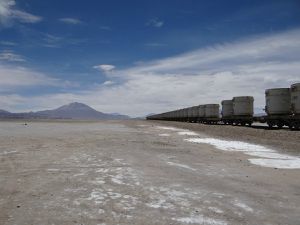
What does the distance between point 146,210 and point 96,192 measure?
184 cm

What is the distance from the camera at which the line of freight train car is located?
97.8 feet

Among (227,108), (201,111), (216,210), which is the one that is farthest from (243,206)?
(201,111)

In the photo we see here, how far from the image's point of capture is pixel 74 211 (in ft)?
21.6

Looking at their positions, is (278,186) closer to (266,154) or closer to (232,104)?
(266,154)

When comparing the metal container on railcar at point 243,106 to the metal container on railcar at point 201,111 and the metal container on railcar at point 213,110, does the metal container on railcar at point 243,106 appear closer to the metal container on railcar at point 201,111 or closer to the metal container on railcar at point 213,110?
the metal container on railcar at point 213,110

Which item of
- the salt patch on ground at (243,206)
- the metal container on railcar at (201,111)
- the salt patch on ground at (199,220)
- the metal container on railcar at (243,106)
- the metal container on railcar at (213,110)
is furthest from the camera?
the metal container on railcar at (201,111)

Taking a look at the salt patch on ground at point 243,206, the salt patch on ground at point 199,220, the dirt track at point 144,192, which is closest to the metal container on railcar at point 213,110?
the dirt track at point 144,192

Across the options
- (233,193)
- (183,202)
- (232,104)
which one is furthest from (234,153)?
(232,104)

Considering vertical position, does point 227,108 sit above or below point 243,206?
above

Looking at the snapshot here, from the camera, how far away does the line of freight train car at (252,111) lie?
29.8m

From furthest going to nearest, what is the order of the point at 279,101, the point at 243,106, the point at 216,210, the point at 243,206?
the point at 243,106 < the point at 279,101 < the point at 243,206 < the point at 216,210

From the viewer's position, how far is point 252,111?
45.1 m

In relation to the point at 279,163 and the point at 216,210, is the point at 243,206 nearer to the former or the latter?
the point at 216,210

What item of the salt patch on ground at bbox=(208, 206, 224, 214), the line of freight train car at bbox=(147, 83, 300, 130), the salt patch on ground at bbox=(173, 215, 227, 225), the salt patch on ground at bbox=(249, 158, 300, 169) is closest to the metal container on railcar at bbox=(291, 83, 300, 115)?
the line of freight train car at bbox=(147, 83, 300, 130)
